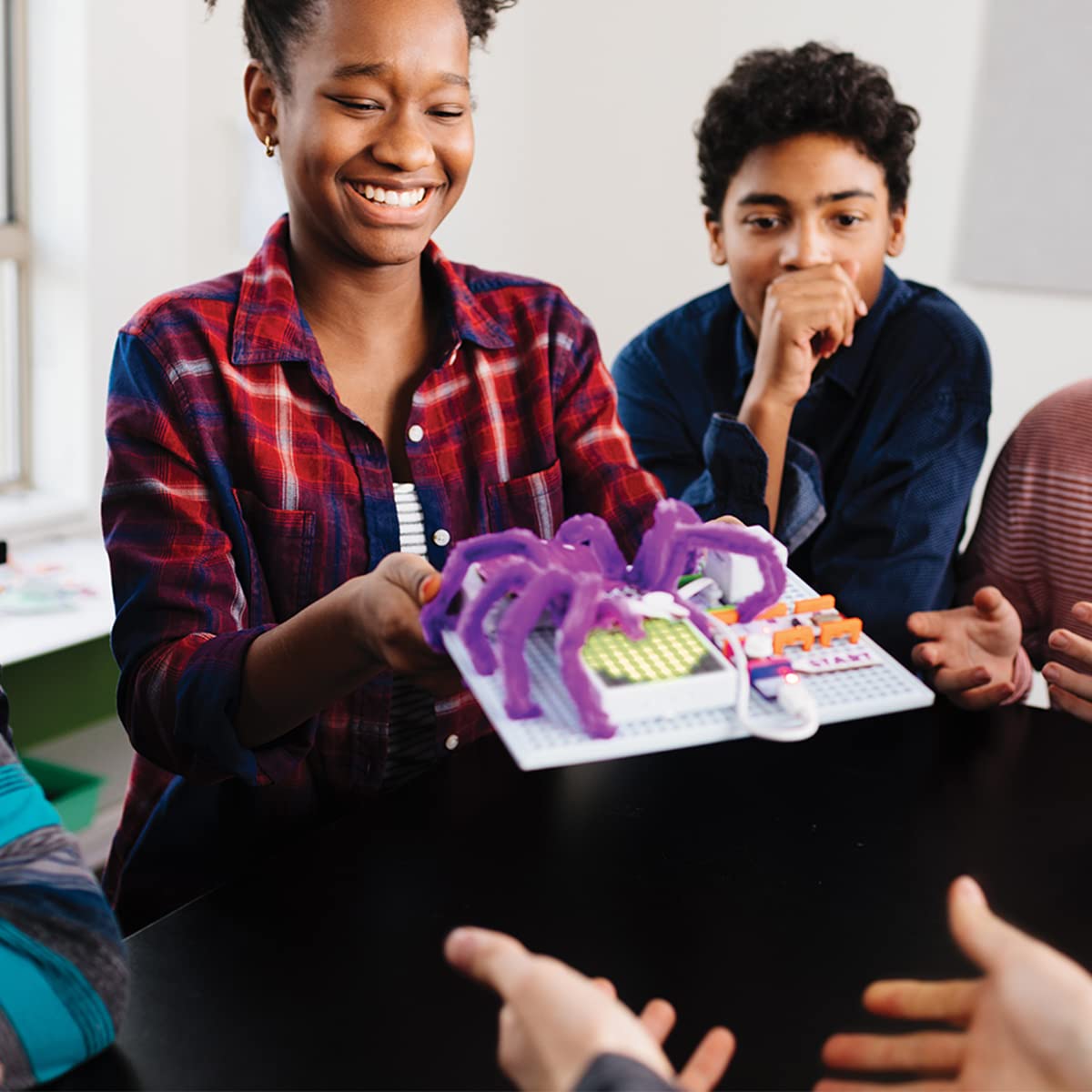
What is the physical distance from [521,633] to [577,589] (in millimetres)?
50

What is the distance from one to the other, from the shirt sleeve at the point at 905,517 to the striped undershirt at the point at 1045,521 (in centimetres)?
5

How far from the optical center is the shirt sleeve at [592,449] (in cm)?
127

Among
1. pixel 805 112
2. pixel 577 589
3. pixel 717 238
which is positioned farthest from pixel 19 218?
pixel 577 589

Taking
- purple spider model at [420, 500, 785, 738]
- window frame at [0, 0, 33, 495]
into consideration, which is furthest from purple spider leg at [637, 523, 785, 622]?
window frame at [0, 0, 33, 495]

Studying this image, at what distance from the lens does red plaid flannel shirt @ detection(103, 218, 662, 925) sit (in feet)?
3.46

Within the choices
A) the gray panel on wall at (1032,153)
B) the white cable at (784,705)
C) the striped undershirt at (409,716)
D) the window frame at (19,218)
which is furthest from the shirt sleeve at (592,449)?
the gray panel on wall at (1032,153)

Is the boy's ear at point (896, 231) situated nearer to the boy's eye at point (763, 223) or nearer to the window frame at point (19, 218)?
the boy's eye at point (763, 223)

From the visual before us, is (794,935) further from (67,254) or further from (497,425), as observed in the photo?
(67,254)

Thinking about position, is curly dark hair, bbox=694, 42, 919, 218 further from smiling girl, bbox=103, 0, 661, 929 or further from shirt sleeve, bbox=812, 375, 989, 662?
smiling girl, bbox=103, 0, 661, 929

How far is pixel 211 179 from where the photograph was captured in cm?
249

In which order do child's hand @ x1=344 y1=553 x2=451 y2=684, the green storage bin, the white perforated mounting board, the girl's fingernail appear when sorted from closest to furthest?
the girl's fingernail < the white perforated mounting board < child's hand @ x1=344 y1=553 x2=451 y2=684 < the green storage bin

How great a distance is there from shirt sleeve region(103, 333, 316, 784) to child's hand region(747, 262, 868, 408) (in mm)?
720

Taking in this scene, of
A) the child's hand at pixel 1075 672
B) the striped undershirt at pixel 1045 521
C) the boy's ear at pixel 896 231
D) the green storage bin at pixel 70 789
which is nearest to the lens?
the child's hand at pixel 1075 672

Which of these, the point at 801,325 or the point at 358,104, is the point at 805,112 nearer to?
the point at 801,325
